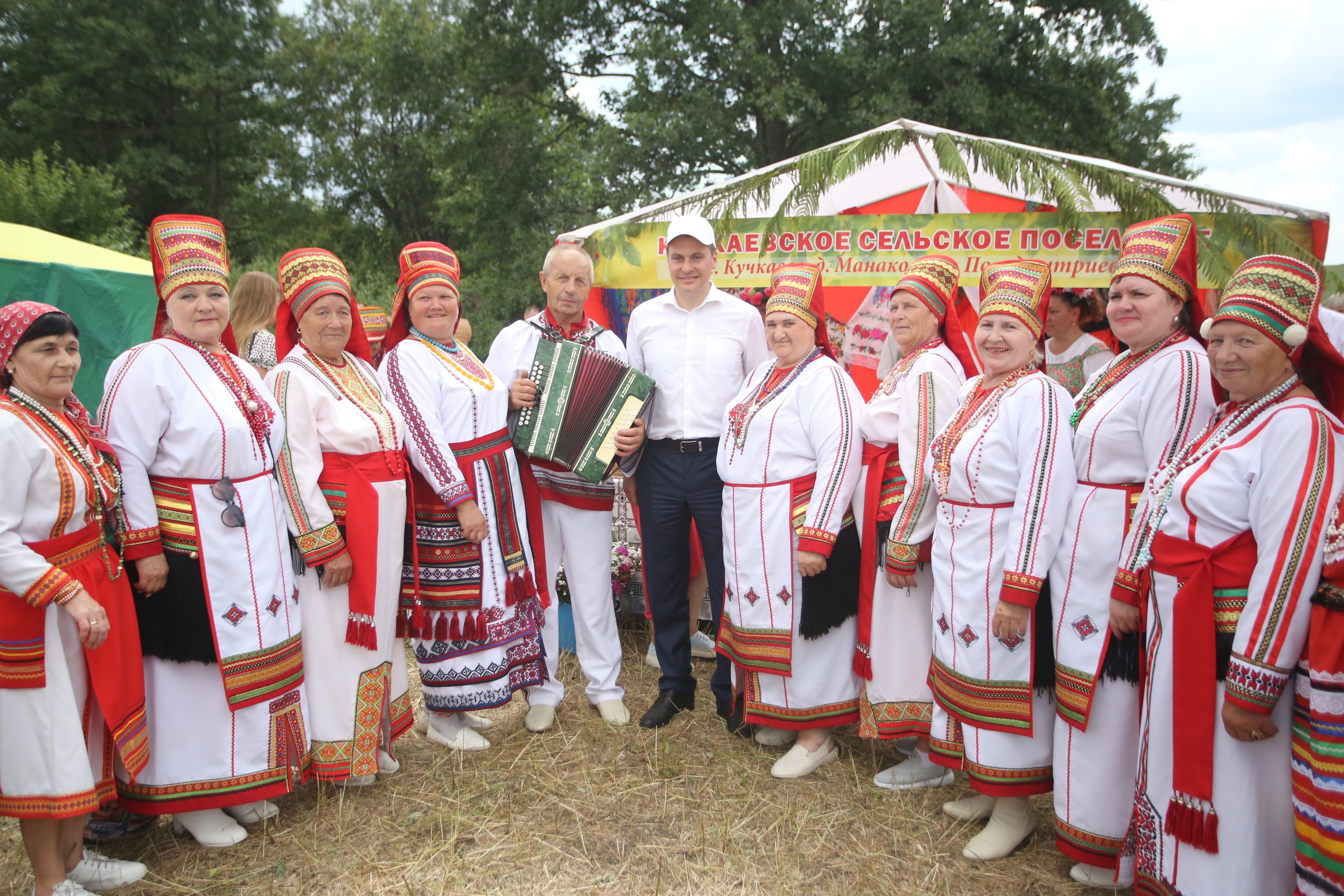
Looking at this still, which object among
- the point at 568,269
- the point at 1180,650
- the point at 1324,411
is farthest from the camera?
the point at 568,269

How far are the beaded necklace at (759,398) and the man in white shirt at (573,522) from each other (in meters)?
0.73

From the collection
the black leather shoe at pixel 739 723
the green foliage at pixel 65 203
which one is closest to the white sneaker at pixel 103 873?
the black leather shoe at pixel 739 723

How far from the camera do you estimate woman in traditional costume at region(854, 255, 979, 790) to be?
340cm

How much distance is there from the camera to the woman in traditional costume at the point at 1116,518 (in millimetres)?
2615

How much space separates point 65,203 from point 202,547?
13.3 meters

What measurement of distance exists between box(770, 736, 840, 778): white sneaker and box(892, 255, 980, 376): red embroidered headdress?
1659 mm

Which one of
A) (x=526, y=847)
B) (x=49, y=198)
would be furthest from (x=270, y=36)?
(x=526, y=847)

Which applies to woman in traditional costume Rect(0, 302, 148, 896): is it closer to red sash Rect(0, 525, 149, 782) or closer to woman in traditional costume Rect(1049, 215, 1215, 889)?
red sash Rect(0, 525, 149, 782)

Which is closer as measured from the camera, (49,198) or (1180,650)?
(1180,650)

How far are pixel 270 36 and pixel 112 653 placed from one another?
85.8 ft

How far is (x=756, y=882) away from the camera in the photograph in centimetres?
296

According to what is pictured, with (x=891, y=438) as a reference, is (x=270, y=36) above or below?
above

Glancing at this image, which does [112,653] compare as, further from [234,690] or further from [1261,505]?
[1261,505]

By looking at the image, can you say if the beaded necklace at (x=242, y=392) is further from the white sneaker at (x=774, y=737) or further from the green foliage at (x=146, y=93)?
the green foliage at (x=146, y=93)
